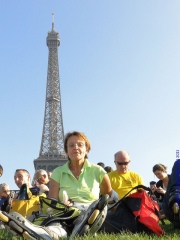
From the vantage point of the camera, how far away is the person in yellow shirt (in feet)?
21.5

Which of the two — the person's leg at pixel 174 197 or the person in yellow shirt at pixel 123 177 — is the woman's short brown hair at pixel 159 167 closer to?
the person in yellow shirt at pixel 123 177

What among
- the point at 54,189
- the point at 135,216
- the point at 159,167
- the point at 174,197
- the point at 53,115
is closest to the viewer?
the point at 174,197

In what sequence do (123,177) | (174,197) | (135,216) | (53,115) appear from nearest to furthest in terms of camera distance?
(174,197)
(135,216)
(123,177)
(53,115)

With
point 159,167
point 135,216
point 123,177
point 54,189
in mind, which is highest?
point 159,167

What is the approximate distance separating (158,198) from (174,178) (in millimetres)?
2665

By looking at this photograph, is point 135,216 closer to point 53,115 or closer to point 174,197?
point 174,197

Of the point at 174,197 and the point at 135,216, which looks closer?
the point at 174,197

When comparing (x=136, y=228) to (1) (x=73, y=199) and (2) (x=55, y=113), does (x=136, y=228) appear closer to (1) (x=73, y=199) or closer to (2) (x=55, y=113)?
(1) (x=73, y=199)

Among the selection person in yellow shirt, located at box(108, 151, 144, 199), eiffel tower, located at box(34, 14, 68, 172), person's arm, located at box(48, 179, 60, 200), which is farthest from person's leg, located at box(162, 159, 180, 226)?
eiffel tower, located at box(34, 14, 68, 172)

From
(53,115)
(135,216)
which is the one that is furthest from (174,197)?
→ (53,115)

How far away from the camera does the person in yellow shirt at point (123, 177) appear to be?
21.5 feet

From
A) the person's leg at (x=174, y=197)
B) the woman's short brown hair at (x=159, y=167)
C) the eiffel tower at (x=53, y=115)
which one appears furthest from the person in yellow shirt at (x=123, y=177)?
the eiffel tower at (x=53, y=115)

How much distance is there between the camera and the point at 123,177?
6688mm

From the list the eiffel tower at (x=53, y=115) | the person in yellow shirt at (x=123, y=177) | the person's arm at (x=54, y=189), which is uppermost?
the eiffel tower at (x=53, y=115)
